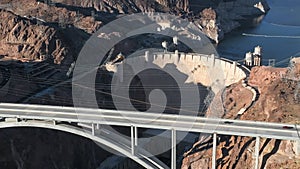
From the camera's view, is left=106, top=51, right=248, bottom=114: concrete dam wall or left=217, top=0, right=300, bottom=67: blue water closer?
left=106, top=51, right=248, bottom=114: concrete dam wall

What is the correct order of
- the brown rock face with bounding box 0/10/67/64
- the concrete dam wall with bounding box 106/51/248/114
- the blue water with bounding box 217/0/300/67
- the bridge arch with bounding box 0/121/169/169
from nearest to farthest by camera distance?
the bridge arch with bounding box 0/121/169/169 → the concrete dam wall with bounding box 106/51/248/114 → the brown rock face with bounding box 0/10/67/64 → the blue water with bounding box 217/0/300/67

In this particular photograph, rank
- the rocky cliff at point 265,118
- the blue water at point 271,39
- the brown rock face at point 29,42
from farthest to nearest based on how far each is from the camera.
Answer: the blue water at point 271,39
the brown rock face at point 29,42
the rocky cliff at point 265,118

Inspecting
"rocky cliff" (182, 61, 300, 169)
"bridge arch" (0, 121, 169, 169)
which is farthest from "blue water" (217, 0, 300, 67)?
"bridge arch" (0, 121, 169, 169)

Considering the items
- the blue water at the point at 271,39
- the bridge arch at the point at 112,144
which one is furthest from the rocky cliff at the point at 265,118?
the blue water at the point at 271,39

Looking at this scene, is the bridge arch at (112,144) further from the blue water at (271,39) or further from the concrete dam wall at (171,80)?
the blue water at (271,39)

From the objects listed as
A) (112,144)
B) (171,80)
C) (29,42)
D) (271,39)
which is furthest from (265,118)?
(271,39)

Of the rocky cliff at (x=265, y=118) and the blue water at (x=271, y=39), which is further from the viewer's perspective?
the blue water at (x=271, y=39)

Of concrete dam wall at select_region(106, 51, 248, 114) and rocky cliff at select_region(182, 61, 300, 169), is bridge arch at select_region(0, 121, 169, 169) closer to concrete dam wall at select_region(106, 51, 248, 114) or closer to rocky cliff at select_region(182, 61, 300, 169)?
rocky cliff at select_region(182, 61, 300, 169)

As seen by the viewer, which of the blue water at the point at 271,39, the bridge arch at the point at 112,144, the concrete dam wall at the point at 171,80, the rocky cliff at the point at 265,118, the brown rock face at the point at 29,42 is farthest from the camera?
the blue water at the point at 271,39

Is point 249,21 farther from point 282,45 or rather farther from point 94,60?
point 94,60
